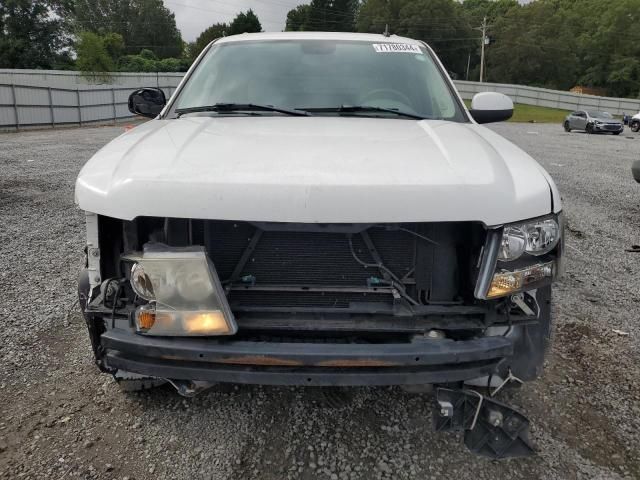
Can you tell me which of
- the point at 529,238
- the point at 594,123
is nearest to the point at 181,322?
the point at 529,238

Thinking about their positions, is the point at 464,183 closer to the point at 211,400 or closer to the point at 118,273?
the point at 118,273

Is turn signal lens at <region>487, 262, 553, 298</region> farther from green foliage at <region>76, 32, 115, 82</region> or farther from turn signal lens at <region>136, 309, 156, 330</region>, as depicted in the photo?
green foliage at <region>76, 32, 115, 82</region>

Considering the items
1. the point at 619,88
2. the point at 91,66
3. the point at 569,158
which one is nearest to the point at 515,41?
the point at 619,88


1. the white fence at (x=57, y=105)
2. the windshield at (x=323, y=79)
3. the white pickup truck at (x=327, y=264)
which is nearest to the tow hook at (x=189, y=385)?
the white pickup truck at (x=327, y=264)

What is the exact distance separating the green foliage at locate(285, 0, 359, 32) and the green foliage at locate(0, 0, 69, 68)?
3667 cm

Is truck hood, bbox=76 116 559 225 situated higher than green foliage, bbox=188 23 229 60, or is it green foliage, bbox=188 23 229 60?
green foliage, bbox=188 23 229 60

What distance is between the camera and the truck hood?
71.9 inches

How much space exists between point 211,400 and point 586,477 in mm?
1738

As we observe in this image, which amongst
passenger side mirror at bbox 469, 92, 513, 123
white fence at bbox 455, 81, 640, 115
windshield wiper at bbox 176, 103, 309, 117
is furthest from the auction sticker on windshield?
white fence at bbox 455, 81, 640, 115

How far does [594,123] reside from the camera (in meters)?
25.4

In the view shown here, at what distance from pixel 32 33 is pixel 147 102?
5833 centimetres

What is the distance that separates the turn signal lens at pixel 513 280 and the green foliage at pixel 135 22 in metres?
86.2

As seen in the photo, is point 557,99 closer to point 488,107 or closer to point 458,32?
point 458,32

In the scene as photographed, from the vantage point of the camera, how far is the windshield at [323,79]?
10.4 feet
